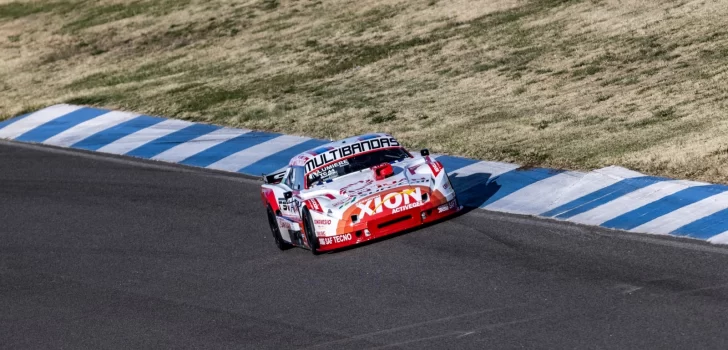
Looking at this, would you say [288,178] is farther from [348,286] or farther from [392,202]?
[348,286]

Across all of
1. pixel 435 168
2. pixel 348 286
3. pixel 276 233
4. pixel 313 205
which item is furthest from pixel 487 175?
pixel 348 286

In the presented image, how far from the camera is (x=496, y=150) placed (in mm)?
18078

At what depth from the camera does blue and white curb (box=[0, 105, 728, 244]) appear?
13.5 m

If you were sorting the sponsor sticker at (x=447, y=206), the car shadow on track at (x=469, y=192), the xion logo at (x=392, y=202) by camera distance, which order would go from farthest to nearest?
the car shadow on track at (x=469, y=192)
the sponsor sticker at (x=447, y=206)
the xion logo at (x=392, y=202)

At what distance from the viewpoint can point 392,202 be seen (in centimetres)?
1367

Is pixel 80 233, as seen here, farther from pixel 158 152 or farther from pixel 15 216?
pixel 158 152

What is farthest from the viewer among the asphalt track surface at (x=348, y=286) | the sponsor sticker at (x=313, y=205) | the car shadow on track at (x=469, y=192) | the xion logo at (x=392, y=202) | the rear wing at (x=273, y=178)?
the rear wing at (x=273, y=178)

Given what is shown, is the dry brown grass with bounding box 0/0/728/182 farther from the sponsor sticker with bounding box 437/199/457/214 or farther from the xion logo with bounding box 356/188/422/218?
the xion logo with bounding box 356/188/422/218

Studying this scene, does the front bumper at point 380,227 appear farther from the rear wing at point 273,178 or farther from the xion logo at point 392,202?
the rear wing at point 273,178

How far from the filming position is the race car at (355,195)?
1370 cm

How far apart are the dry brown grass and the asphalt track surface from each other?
3.20 m

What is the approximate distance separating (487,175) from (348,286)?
4727 millimetres

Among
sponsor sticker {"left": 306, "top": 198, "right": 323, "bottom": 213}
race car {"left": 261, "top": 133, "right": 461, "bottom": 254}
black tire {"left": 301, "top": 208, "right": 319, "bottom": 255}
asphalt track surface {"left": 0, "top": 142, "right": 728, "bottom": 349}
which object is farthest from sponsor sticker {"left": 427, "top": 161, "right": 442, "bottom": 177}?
black tire {"left": 301, "top": 208, "right": 319, "bottom": 255}

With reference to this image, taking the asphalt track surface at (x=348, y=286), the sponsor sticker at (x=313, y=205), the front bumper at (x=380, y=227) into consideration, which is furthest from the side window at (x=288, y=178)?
the front bumper at (x=380, y=227)
